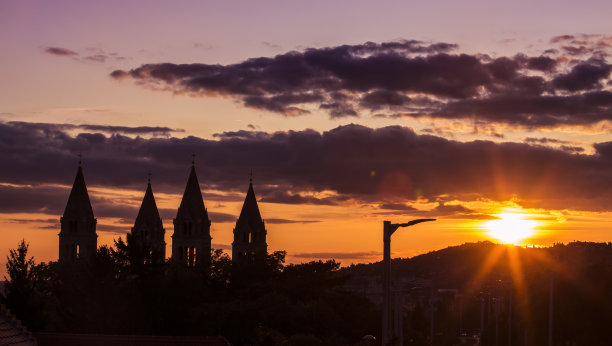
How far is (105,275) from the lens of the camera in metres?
84.2

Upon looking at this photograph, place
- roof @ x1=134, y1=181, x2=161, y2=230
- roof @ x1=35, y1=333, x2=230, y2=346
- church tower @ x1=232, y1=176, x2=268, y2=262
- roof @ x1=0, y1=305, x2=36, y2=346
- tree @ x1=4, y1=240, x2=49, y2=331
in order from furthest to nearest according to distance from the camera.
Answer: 1. roof @ x1=134, y1=181, x2=161, y2=230
2. church tower @ x1=232, y1=176, x2=268, y2=262
3. tree @ x1=4, y1=240, x2=49, y2=331
4. roof @ x1=35, y1=333, x2=230, y2=346
5. roof @ x1=0, y1=305, x2=36, y2=346

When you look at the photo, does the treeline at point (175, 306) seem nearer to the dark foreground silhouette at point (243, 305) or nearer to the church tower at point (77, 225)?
the dark foreground silhouette at point (243, 305)

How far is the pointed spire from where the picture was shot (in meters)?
150

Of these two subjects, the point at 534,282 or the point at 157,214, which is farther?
the point at 157,214

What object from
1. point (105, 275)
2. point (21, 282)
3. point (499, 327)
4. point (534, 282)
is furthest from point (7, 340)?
point (499, 327)

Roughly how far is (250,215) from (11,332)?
353ft

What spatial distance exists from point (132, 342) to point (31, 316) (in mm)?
21828

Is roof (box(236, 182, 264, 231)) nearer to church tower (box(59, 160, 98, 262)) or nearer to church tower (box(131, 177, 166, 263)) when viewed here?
church tower (box(131, 177, 166, 263))

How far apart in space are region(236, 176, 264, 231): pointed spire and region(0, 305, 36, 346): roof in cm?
10461

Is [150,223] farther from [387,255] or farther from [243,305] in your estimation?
[387,255]

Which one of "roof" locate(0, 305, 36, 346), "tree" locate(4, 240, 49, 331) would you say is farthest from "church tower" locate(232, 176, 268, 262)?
"roof" locate(0, 305, 36, 346)

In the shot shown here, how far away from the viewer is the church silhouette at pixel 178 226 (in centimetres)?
15025

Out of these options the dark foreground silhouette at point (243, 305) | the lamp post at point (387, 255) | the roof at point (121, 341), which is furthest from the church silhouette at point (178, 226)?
the lamp post at point (387, 255)

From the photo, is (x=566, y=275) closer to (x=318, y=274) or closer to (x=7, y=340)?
(x=318, y=274)
